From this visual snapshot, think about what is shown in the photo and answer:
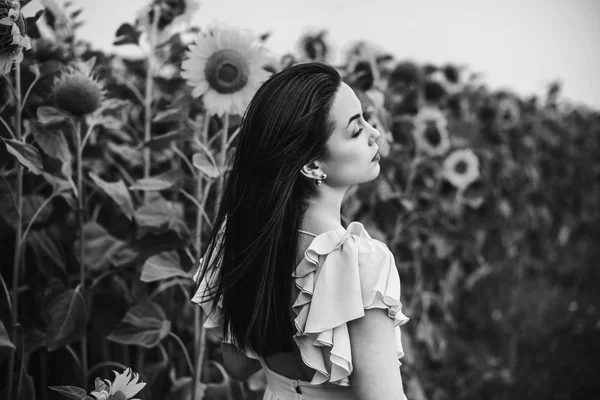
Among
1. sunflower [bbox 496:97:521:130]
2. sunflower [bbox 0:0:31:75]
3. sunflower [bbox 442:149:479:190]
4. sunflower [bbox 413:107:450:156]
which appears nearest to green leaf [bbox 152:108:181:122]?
sunflower [bbox 0:0:31:75]

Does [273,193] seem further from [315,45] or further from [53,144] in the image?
[315,45]

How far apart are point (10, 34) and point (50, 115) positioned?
37 cm

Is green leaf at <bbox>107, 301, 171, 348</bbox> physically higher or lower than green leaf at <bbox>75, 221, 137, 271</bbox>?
lower

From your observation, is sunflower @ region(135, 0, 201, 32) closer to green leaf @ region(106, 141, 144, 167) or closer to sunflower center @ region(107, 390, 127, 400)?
green leaf @ region(106, 141, 144, 167)

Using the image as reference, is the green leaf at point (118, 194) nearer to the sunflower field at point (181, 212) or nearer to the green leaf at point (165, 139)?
the sunflower field at point (181, 212)

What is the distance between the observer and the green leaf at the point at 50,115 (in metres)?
1.61

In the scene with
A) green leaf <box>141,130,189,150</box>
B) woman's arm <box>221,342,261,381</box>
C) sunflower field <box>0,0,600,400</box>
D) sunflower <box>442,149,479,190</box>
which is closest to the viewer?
woman's arm <box>221,342,261,381</box>

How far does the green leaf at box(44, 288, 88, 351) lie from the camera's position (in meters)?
1.58

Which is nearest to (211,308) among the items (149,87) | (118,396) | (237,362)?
(237,362)

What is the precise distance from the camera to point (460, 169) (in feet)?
9.88

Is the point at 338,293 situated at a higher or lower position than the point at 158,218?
higher

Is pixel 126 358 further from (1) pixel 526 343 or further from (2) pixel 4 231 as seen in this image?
(1) pixel 526 343

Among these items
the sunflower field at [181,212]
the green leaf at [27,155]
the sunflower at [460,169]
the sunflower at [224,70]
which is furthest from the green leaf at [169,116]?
the sunflower at [460,169]

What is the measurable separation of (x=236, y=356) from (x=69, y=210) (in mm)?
877
